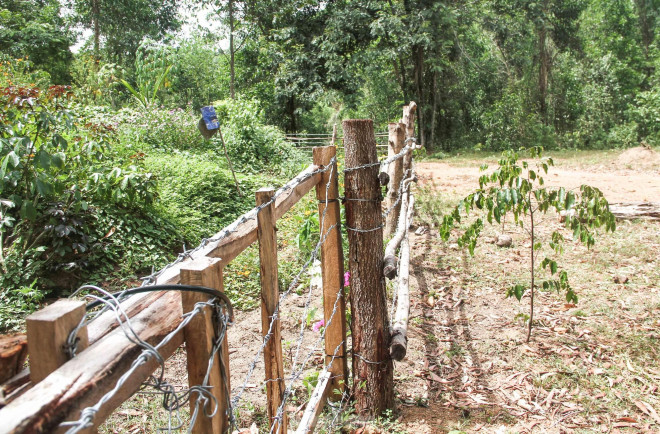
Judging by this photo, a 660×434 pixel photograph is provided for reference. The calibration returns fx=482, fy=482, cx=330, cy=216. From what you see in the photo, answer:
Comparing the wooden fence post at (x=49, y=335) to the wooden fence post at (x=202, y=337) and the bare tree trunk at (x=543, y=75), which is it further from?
the bare tree trunk at (x=543, y=75)

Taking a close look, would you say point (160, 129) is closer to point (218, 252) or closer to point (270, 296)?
point (270, 296)

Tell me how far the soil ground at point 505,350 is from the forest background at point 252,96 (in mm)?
2343

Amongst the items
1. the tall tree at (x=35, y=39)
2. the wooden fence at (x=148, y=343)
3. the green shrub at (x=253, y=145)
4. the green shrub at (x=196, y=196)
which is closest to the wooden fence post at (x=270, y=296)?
the wooden fence at (x=148, y=343)

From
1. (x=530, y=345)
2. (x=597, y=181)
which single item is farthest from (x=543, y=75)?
(x=530, y=345)

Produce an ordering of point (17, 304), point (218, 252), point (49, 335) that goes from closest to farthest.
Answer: point (49, 335) < point (218, 252) < point (17, 304)

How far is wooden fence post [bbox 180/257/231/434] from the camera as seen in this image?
108cm

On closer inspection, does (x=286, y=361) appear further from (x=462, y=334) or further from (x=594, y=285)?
(x=594, y=285)

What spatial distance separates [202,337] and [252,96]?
16935mm

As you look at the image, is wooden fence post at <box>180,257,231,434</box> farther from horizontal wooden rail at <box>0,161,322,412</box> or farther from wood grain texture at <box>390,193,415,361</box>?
wood grain texture at <box>390,193,415,361</box>

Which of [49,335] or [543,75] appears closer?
[49,335]

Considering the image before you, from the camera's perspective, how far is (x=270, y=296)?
1.80m

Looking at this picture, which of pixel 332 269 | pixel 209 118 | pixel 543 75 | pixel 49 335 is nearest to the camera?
pixel 49 335

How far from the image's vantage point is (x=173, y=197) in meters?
7.16

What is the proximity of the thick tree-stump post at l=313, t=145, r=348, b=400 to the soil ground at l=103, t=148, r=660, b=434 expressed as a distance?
16 centimetres
